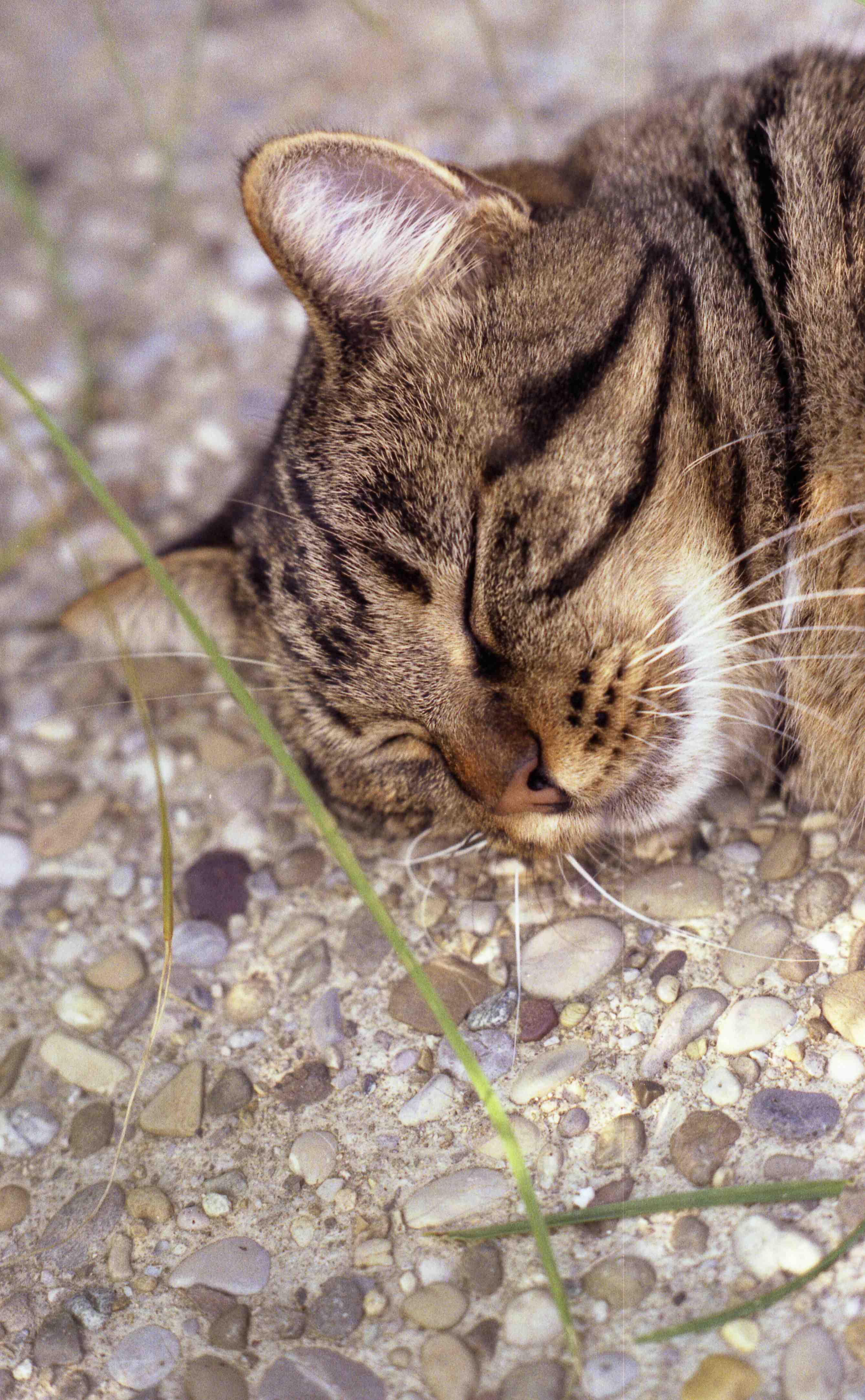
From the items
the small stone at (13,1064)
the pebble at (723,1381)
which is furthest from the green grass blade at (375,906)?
the small stone at (13,1064)

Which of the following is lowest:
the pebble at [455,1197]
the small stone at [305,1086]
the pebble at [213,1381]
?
the pebble at [213,1381]

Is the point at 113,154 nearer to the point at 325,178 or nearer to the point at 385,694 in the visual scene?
the point at 325,178

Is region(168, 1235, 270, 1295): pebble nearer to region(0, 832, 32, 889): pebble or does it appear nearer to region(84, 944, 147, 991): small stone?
region(84, 944, 147, 991): small stone

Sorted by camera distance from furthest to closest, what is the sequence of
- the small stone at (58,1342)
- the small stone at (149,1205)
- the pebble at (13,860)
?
the pebble at (13,860) < the small stone at (149,1205) < the small stone at (58,1342)

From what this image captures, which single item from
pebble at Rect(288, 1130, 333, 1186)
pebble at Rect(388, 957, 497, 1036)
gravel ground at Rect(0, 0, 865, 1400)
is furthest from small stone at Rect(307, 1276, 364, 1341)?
pebble at Rect(388, 957, 497, 1036)

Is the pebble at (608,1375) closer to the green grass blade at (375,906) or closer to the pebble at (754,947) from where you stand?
the green grass blade at (375,906)
